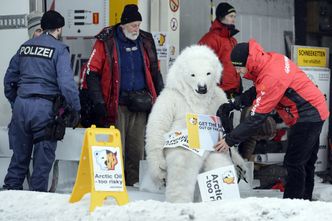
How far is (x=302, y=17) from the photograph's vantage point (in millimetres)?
13891

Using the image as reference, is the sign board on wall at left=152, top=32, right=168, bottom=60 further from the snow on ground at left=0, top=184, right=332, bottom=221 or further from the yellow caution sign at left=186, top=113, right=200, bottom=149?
the snow on ground at left=0, top=184, right=332, bottom=221

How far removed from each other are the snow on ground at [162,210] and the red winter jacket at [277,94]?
4.02ft

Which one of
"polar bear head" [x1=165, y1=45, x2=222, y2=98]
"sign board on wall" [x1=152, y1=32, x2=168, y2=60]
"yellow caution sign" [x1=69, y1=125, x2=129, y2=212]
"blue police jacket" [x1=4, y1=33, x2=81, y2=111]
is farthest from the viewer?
"sign board on wall" [x1=152, y1=32, x2=168, y2=60]

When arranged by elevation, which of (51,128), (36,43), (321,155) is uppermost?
(36,43)

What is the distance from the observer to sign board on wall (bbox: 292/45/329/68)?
455 inches

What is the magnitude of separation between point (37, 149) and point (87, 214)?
1886 millimetres

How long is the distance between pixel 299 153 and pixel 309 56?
347 centimetres

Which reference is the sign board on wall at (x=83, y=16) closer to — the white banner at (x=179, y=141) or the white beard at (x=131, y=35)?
the white beard at (x=131, y=35)

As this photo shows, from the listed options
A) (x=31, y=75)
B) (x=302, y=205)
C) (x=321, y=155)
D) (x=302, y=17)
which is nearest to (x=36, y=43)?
(x=31, y=75)

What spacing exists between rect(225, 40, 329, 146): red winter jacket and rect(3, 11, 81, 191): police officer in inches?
67.5

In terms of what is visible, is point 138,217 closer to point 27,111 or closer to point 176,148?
point 176,148

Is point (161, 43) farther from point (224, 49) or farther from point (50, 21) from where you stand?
point (50, 21)

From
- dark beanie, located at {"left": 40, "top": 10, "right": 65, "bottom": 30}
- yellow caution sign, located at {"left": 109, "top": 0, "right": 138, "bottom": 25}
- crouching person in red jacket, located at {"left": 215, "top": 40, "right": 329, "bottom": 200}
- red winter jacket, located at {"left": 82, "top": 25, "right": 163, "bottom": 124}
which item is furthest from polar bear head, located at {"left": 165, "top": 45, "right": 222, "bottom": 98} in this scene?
yellow caution sign, located at {"left": 109, "top": 0, "right": 138, "bottom": 25}

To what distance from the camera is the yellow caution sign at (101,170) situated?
7656mm
